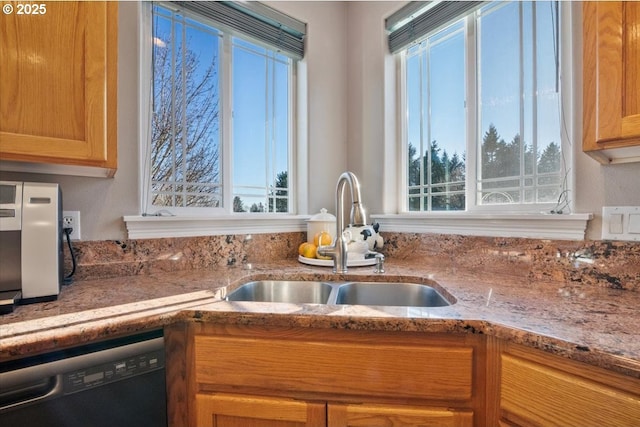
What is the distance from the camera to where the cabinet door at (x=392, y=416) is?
29.7 inches

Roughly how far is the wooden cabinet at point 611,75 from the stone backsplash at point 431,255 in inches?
16.7

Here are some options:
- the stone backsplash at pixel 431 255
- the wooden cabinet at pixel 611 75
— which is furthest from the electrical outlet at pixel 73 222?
the wooden cabinet at pixel 611 75

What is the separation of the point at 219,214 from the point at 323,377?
1.04m

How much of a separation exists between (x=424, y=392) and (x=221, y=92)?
162 centimetres

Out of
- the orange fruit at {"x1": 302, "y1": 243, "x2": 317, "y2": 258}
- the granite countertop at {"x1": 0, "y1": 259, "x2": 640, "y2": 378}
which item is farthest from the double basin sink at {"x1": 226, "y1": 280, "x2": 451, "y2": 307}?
the orange fruit at {"x1": 302, "y1": 243, "x2": 317, "y2": 258}

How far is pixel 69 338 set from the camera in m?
0.66

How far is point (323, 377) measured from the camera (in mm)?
799

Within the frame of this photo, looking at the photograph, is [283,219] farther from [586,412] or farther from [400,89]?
[586,412]

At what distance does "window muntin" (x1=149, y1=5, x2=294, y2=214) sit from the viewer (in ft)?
4.80

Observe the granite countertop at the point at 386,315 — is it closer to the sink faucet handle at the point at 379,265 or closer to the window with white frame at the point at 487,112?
the sink faucet handle at the point at 379,265

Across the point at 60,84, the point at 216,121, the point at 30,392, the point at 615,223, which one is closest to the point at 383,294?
the point at 615,223

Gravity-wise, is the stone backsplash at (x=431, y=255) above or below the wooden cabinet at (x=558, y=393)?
above

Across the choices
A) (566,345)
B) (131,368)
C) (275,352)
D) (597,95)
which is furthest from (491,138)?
(131,368)

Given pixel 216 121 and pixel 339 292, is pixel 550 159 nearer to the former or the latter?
pixel 339 292
